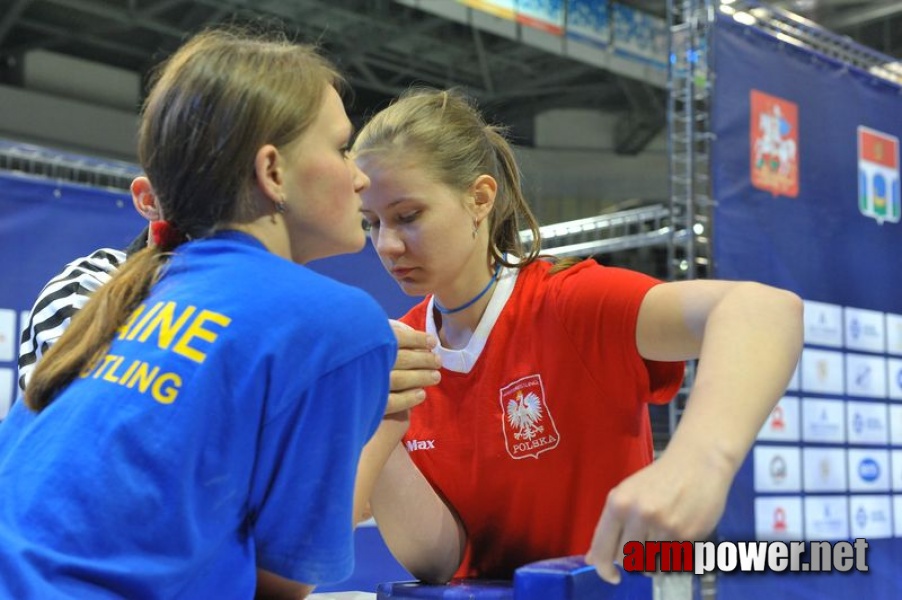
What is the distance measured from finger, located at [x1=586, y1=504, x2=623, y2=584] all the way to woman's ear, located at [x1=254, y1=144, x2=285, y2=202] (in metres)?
0.38

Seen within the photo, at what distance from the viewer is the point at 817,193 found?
3.19 metres

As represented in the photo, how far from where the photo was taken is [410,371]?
993 mm

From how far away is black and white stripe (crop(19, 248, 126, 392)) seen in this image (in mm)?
1191

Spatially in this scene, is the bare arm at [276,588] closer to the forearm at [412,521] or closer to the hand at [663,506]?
the hand at [663,506]

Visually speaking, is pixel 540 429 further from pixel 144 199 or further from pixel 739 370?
pixel 144 199

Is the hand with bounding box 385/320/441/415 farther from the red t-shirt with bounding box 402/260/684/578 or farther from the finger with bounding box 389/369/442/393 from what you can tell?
the red t-shirt with bounding box 402/260/684/578

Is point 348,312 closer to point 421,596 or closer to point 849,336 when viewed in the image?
point 421,596

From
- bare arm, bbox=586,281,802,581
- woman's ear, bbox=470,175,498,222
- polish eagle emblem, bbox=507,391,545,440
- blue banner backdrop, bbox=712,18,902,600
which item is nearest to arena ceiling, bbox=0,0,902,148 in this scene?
blue banner backdrop, bbox=712,18,902,600

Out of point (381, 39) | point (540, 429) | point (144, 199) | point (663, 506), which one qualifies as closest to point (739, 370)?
point (663, 506)

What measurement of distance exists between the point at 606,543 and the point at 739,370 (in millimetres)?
209

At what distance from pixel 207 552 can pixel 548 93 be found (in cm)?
1083

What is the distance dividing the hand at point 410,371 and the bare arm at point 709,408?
0.27 metres

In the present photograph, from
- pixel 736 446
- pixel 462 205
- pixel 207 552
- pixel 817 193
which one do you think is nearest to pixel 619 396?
pixel 462 205

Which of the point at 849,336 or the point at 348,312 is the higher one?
the point at 849,336
